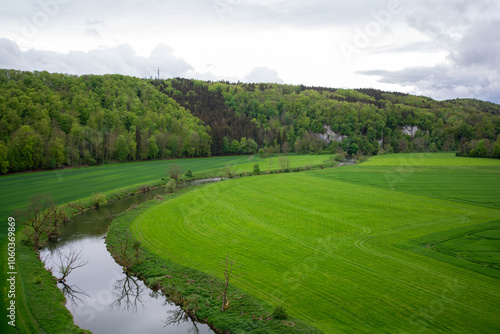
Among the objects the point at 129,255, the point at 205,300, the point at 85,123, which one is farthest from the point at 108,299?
the point at 85,123

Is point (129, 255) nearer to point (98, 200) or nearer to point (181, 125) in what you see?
point (98, 200)

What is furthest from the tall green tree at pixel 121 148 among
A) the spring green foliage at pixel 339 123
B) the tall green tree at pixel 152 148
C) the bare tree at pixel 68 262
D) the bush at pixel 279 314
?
the bush at pixel 279 314

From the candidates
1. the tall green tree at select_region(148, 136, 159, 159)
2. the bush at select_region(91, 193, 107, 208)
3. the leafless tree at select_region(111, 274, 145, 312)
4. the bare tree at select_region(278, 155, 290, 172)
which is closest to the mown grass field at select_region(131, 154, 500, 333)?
the leafless tree at select_region(111, 274, 145, 312)

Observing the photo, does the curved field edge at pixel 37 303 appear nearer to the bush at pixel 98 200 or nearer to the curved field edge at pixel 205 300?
the curved field edge at pixel 205 300

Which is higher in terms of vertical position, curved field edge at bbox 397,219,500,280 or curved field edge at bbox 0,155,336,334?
curved field edge at bbox 397,219,500,280

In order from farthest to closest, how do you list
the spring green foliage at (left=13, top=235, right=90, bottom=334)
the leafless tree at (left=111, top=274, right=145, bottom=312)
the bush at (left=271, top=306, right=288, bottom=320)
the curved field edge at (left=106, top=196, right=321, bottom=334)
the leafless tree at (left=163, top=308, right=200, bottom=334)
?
1. the leafless tree at (left=111, top=274, right=145, bottom=312)
2. the leafless tree at (left=163, top=308, right=200, bottom=334)
3. the bush at (left=271, top=306, right=288, bottom=320)
4. the curved field edge at (left=106, top=196, right=321, bottom=334)
5. the spring green foliage at (left=13, top=235, right=90, bottom=334)

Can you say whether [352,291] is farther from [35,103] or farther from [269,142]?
[269,142]

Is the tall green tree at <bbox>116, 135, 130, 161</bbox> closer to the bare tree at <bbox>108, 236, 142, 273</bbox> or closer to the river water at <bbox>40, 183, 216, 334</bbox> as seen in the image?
the river water at <bbox>40, 183, 216, 334</bbox>
